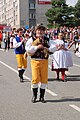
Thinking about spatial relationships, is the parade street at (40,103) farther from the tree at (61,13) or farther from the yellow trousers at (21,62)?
the tree at (61,13)

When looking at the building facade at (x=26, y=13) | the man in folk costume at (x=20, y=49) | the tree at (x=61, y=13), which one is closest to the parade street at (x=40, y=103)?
the man in folk costume at (x=20, y=49)

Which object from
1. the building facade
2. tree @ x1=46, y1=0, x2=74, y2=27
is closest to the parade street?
tree @ x1=46, y1=0, x2=74, y2=27

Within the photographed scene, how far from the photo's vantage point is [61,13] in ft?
287

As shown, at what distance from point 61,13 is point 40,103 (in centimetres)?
7856

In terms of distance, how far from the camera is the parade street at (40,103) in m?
8.37

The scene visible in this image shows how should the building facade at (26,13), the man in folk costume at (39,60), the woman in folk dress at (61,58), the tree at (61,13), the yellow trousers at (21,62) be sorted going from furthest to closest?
the building facade at (26,13) < the tree at (61,13) < the woman in folk dress at (61,58) < the yellow trousers at (21,62) < the man in folk costume at (39,60)

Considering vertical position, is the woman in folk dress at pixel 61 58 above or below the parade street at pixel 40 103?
above

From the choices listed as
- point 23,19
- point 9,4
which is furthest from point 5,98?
point 9,4

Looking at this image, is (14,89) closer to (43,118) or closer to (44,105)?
(44,105)

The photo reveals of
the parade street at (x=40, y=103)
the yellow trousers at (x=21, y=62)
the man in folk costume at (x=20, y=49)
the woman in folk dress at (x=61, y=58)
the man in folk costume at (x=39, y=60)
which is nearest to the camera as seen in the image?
the parade street at (x=40, y=103)

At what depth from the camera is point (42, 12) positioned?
350 ft

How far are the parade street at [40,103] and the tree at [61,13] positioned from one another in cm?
7269

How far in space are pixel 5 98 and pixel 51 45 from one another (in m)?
1.80

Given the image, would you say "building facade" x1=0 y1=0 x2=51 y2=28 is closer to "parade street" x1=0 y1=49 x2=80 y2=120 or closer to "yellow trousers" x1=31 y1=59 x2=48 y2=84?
"parade street" x1=0 y1=49 x2=80 y2=120
